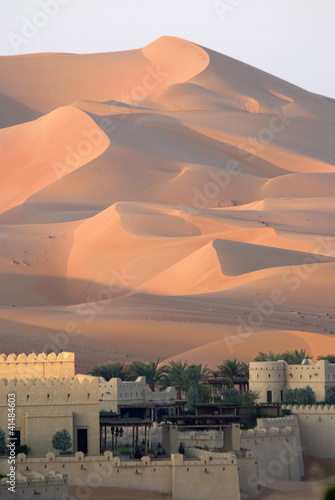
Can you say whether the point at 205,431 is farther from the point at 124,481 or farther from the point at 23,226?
the point at 23,226

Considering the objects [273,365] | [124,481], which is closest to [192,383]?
[273,365]

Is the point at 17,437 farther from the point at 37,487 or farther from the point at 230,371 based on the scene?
the point at 230,371

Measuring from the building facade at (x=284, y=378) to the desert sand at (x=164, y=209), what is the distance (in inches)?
554

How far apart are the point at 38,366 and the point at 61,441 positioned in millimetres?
6793

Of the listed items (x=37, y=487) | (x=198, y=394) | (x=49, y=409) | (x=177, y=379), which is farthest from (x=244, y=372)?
(x=37, y=487)

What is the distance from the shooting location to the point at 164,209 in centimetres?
10806

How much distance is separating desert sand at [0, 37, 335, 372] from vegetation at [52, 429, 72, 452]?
27.7 m

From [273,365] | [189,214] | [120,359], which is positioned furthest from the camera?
[189,214]

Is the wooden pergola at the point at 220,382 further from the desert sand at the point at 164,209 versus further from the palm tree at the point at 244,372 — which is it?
the desert sand at the point at 164,209

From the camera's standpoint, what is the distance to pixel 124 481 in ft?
101

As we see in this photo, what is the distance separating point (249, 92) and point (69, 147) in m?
40.3

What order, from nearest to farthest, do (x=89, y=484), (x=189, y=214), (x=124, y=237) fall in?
(x=89, y=484) < (x=124, y=237) < (x=189, y=214)

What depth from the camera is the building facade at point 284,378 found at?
147 feet

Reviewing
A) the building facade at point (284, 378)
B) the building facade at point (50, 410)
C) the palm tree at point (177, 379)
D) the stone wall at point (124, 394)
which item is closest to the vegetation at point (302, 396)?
the building facade at point (284, 378)
